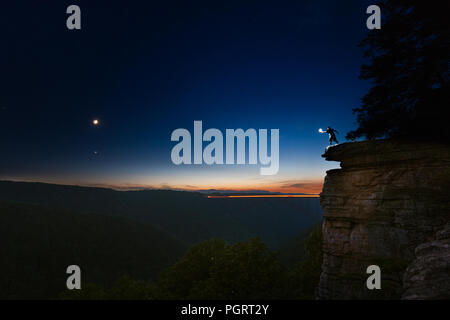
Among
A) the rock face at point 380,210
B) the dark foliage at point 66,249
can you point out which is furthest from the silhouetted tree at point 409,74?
the dark foliage at point 66,249

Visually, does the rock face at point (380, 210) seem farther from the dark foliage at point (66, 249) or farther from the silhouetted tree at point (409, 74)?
the dark foliage at point (66, 249)

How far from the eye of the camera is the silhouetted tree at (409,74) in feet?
35.6

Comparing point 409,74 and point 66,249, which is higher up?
point 409,74

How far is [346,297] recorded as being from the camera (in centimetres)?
1236

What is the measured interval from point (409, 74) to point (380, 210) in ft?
25.2

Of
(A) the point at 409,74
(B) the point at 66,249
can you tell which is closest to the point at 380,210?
(A) the point at 409,74

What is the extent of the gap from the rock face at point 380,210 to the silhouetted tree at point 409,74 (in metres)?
0.95

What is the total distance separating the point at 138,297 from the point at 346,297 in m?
19.2

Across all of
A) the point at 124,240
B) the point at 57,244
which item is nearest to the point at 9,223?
the point at 57,244

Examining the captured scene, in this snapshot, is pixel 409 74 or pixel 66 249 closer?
pixel 409 74

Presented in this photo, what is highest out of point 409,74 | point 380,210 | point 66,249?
point 409,74

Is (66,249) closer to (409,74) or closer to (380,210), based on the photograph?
(380,210)

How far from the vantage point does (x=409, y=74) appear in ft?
38.4

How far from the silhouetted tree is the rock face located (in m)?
0.95
